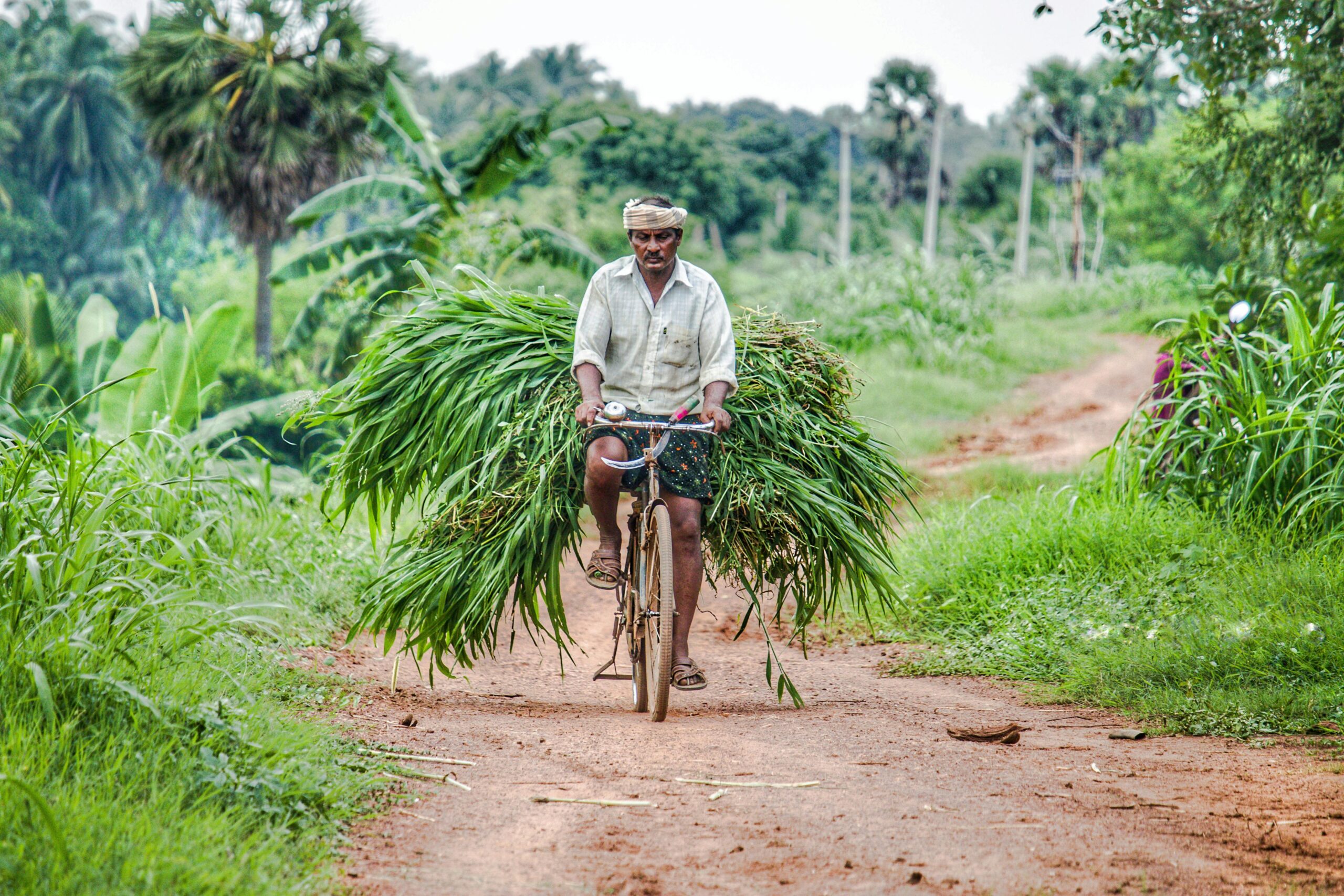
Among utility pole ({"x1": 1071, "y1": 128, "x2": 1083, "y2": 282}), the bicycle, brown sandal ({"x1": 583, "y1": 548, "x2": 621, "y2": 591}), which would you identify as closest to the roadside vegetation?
brown sandal ({"x1": 583, "y1": 548, "x2": 621, "y2": 591})

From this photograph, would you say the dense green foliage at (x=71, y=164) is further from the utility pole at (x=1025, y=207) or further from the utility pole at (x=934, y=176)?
the utility pole at (x=1025, y=207)

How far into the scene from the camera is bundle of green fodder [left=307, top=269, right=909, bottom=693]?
429cm

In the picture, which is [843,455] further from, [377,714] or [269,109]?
[269,109]

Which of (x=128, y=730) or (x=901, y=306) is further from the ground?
(x=901, y=306)

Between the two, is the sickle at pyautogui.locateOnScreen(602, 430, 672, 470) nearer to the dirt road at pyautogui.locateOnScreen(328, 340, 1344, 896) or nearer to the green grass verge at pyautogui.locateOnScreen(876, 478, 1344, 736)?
the dirt road at pyautogui.locateOnScreen(328, 340, 1344, 896)

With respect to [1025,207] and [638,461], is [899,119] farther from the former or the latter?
[638,461]

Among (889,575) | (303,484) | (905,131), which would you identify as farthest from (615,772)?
(905,131)

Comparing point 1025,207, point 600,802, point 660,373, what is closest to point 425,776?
point 600,802

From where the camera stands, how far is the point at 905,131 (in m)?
39.1

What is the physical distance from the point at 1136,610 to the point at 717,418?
2.44 meters

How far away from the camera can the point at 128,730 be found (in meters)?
2.85

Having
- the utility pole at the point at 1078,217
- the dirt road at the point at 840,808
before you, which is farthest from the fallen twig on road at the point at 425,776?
the utility pole at the point at 1078,217

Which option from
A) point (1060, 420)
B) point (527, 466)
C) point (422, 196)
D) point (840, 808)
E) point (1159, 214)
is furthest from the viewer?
point (1159, 214)

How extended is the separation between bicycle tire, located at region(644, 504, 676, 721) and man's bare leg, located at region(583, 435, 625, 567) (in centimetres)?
19
